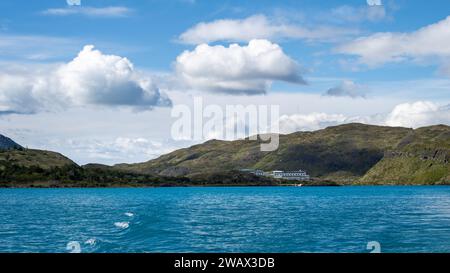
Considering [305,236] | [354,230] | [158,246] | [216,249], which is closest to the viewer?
[216,249]

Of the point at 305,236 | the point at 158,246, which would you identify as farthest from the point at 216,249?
the point at 305,236
